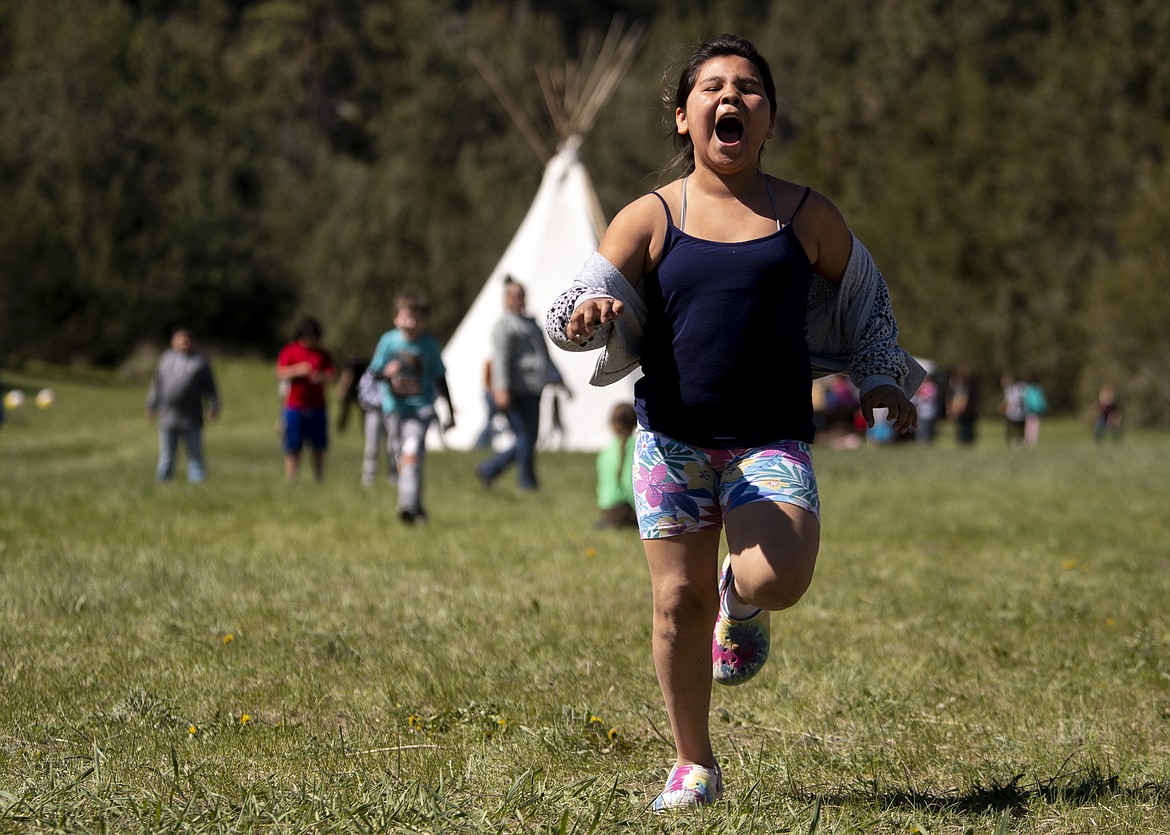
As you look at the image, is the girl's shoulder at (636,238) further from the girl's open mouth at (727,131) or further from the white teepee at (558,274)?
the white teepee at (558,274)

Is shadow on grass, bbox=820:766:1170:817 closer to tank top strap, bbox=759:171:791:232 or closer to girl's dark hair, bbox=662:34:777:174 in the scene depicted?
tank top strap, bbox=759:171:791:232

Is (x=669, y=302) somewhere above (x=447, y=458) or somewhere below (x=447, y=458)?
above

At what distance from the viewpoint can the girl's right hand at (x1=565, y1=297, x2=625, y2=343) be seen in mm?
3635

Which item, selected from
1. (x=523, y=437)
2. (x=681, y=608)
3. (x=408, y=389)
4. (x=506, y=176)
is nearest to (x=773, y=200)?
(x=681, y=608)

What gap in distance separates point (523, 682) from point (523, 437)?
8.38m

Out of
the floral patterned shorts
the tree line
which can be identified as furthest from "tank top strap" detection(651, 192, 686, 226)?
the tree line

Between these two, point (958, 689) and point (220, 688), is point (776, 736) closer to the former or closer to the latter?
point (958, 689)

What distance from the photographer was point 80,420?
30.8 meters

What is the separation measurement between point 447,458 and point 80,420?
47.3 feet

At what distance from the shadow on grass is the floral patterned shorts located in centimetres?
77

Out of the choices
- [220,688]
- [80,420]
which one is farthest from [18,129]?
[220,688]

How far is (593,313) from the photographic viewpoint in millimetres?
3641

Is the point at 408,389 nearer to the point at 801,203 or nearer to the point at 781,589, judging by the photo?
the point at 801,203

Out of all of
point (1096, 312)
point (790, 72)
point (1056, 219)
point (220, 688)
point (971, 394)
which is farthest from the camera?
point (790, 72)
